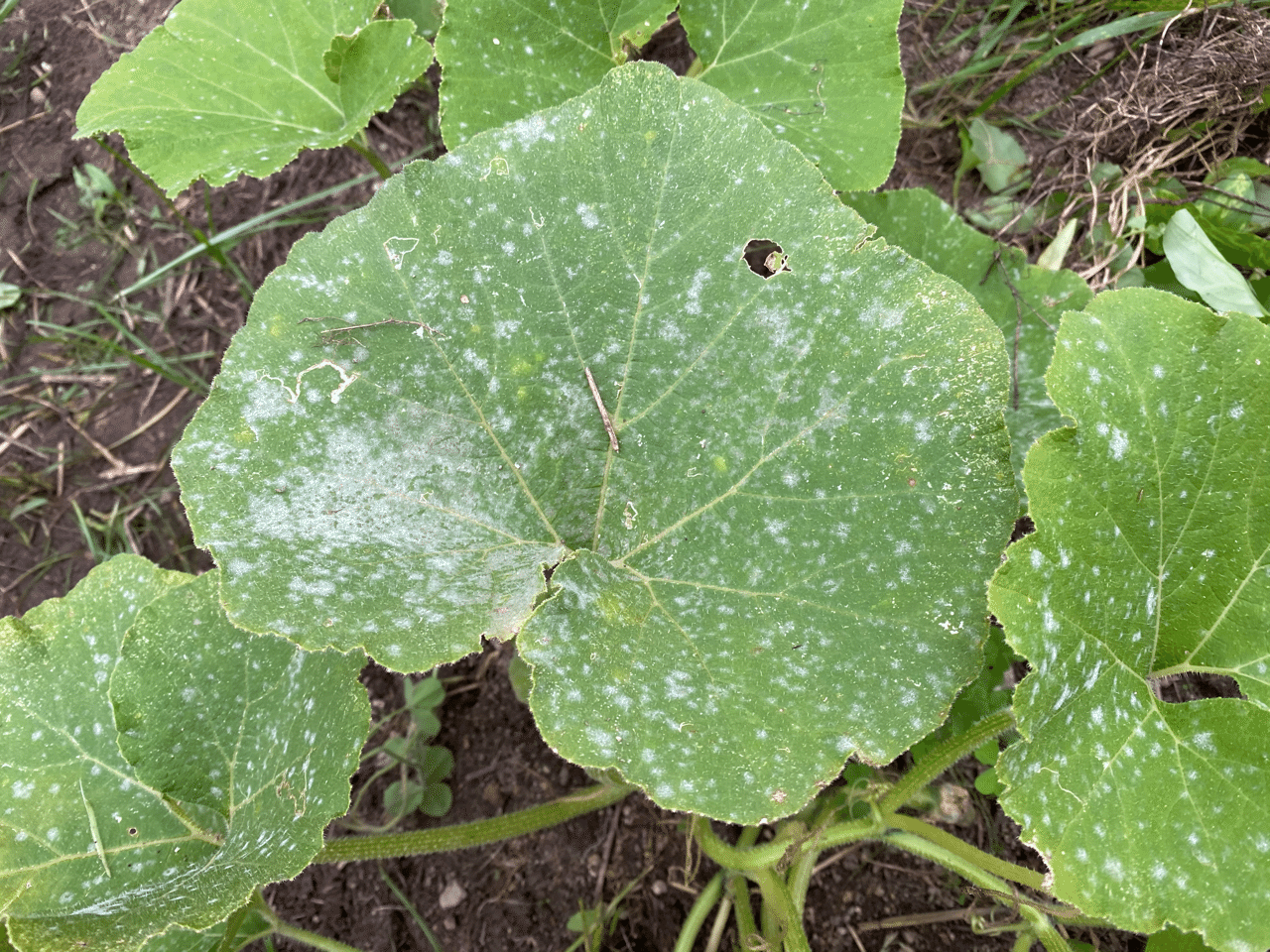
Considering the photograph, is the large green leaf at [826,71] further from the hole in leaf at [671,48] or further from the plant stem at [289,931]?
the plant stem at [289,931]

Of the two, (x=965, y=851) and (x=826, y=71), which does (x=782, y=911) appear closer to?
(x=965, y=851)

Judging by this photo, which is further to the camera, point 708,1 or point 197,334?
point 197,334

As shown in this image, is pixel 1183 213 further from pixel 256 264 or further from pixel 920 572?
pixel 256 264

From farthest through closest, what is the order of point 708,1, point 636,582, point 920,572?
point 708,1 < point 636,582 < point 920,572

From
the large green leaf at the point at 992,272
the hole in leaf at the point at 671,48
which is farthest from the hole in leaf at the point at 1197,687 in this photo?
the hole in leaf at the point at 671,48

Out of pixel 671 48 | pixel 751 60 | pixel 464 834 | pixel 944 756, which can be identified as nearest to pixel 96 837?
pixel 464 834

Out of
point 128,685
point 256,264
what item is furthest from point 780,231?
point 256,264
